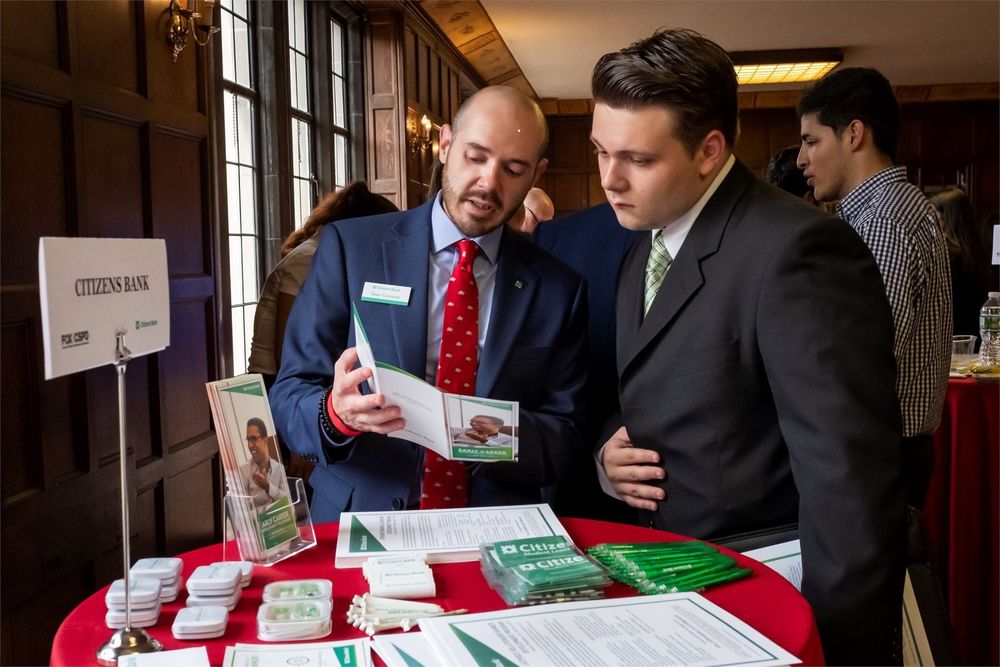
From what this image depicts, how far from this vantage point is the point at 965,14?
8.70 meters

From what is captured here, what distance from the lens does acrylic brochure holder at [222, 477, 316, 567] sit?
4.78 ft

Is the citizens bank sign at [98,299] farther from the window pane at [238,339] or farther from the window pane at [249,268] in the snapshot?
the window pane at [249,268]

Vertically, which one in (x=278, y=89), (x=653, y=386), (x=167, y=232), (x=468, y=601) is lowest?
(x=468, y=601)

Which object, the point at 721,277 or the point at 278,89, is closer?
the point at 721,277

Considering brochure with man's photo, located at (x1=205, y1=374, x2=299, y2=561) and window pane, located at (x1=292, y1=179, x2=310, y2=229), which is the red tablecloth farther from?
window pane, located at (x1=292, y1=179, x2=310, y2=229)

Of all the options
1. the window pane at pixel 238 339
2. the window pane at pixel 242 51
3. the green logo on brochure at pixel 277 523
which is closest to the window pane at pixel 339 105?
the window pane at pixel 242 51

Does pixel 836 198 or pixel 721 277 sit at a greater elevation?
pixel 836 198

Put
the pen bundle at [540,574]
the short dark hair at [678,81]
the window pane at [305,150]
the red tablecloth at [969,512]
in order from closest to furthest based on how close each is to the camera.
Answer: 1. the pen bundle at [540,574]
2. the short dark hair at [678,81]
3. the red tablecloth at [969,512]
4. the window pane at [305,150]

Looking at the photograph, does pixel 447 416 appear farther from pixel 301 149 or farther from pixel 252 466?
pixel 301 149

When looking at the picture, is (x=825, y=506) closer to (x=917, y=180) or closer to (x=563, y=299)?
(x=563, y=299)

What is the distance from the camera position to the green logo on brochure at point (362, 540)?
152 centimetres

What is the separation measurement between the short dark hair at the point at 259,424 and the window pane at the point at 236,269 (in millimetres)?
3343

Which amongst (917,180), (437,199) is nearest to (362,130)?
(437,199)

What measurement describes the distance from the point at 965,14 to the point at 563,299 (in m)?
8.58
